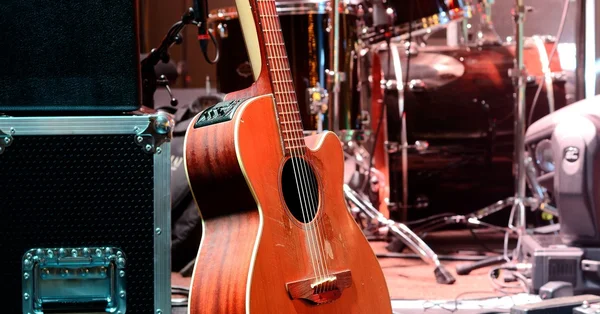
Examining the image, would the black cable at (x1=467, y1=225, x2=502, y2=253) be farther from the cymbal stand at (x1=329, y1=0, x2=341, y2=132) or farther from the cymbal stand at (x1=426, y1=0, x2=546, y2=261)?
the cymbal stand at (x1=329, y1=0, x2=341, y2=132)

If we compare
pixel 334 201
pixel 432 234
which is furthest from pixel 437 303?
pixel 432 234

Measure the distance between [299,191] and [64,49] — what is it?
603mm

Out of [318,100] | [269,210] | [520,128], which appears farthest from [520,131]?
[269,210]

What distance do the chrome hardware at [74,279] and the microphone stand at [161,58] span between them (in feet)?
2.71

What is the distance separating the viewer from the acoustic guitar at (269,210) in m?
1.46

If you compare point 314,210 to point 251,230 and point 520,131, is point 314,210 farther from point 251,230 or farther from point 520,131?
point 520,131

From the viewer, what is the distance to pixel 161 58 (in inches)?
88.9

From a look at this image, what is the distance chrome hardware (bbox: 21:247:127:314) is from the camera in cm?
136

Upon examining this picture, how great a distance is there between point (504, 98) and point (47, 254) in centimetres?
307

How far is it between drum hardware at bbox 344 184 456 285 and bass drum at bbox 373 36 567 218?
0.61 meters

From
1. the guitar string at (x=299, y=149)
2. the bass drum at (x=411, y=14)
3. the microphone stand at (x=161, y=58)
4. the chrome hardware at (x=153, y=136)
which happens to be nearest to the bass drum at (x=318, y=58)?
the bass drum at (x=411, y=14)

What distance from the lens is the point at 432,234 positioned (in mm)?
4246

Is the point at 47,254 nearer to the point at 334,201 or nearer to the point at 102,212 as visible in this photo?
the point at 102,212

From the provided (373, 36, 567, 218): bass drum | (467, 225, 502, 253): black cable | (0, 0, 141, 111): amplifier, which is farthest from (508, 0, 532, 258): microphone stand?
(0, 0, 141, 111): amplifier
